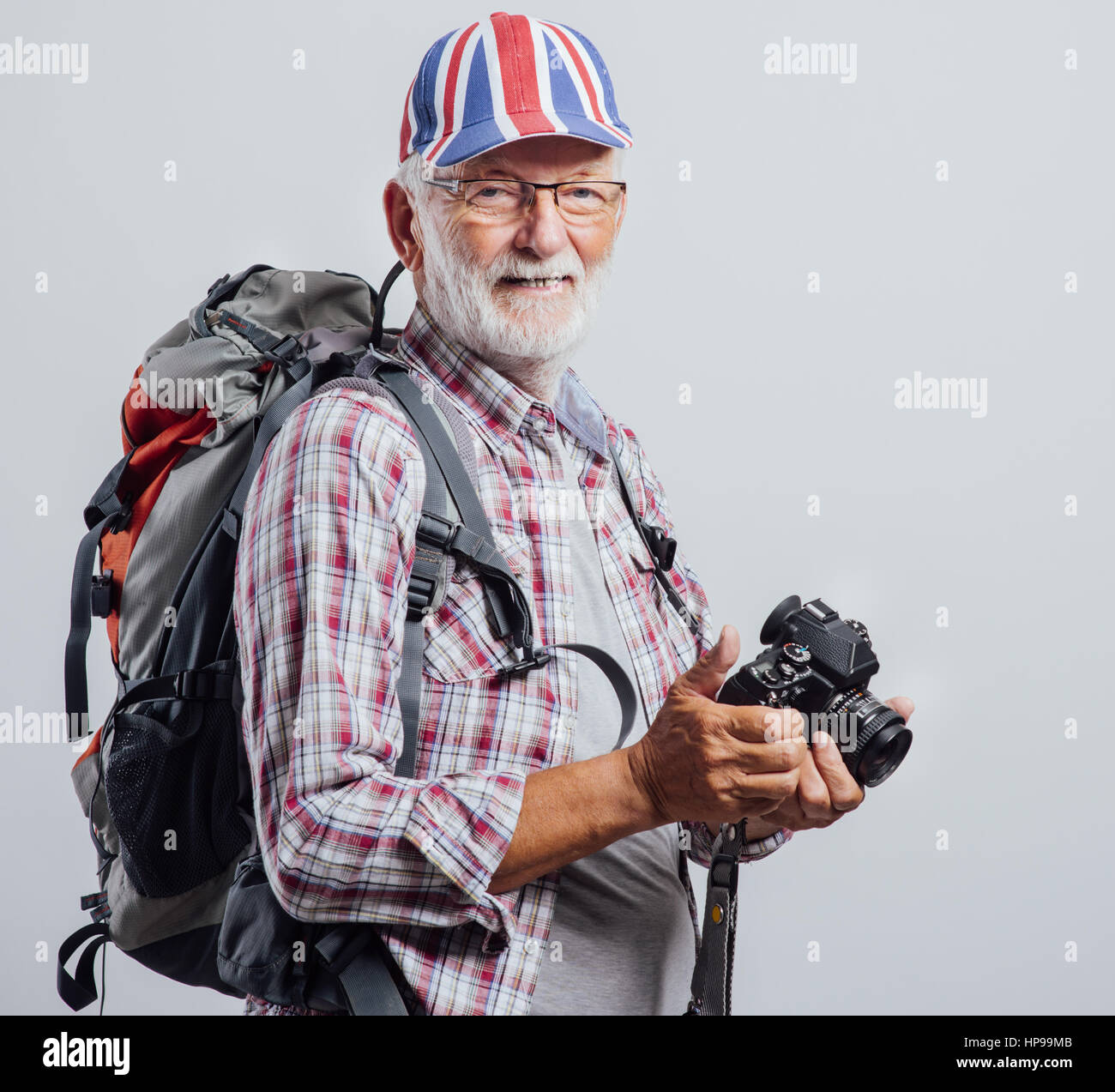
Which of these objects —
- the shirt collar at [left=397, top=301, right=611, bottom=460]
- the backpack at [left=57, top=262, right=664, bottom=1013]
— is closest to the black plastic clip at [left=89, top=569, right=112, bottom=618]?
the backpack at [left=57, top=262, right=664, bottom=1013]

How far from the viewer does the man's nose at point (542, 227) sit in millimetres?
1251

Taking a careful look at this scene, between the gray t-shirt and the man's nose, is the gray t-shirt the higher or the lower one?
the lower one

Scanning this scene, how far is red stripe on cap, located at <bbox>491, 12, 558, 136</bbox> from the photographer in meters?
1.22

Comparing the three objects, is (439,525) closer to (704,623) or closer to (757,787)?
(757,787)

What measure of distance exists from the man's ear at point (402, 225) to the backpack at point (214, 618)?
0.04 meters

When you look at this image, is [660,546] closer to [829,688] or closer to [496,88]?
[829,688]

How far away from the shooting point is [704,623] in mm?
1521

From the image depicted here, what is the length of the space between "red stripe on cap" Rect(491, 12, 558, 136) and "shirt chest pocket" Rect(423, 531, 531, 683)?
469mm

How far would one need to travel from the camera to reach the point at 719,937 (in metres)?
1.22

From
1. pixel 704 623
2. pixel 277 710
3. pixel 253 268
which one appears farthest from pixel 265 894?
pixel 253 268

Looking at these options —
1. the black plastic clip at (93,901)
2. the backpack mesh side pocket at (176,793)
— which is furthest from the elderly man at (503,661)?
the black plastic clip at (93,901)

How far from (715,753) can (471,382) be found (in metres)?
0.50

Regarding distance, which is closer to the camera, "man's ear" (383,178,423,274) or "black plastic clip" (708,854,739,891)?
"black plastic clip" (708,854,739,891)

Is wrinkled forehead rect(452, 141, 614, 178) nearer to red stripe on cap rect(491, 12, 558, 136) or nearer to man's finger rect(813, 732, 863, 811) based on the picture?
red stripe on cap rect(491, 12, 558, 136)
